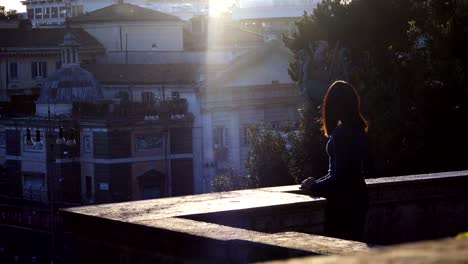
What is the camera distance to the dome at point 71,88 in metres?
57.5

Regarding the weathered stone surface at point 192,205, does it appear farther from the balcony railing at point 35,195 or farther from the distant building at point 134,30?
the distant building at point 134,30

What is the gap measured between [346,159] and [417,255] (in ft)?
12.5

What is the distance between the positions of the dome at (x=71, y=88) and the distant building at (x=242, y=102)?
6.10 meters

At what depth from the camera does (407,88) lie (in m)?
23.0

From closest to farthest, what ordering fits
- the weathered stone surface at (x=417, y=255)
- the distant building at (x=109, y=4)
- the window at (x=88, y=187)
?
the weathered stone surface at (x=417, y=255), the window at (x=88, y=187), the distant building at (x=109, y=4)

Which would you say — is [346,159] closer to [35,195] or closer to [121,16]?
Result: [35,195]

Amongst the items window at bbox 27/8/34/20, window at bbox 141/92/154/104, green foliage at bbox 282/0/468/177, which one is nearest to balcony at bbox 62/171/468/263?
green foliage at bbox 282/0/468/177

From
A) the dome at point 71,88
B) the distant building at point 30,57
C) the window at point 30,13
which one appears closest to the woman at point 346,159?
the dome at point 71,88

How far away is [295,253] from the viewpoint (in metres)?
4.75

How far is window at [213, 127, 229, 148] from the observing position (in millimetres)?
54281

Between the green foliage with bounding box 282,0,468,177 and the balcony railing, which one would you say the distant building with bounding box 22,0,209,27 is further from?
the green foliage with bounding box 282,0,468,177

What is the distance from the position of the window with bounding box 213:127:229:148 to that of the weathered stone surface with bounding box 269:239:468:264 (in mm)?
51633

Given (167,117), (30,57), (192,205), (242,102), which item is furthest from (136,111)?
(192,205)

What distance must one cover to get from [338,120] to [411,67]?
674 inches
